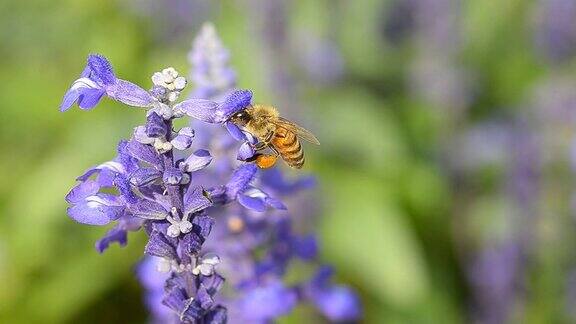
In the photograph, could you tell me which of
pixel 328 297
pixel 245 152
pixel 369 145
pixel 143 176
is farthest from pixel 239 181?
pixel 369 145

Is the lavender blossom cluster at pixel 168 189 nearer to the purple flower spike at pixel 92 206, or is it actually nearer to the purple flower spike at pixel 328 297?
the purple flower spike at pixel 92 206

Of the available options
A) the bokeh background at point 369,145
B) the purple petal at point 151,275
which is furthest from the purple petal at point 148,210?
the bokeh background at point 369,145

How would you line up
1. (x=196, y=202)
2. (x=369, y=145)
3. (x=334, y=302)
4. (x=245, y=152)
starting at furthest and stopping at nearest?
(x=369, y=145) → (x=334, y=302) → (x=245, y=152) → (x=196, y=202)

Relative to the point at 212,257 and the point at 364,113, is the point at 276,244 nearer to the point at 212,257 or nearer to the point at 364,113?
the point at 212,257

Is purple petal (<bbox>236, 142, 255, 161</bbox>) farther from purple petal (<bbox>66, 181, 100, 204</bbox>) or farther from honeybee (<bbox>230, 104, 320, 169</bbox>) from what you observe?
purple petal (<bbox>66, 181, 100, 204</bbox>)

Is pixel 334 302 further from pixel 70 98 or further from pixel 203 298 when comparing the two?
pixel 70 98

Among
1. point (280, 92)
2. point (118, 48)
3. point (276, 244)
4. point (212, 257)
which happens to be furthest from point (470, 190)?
point (212, 257)
